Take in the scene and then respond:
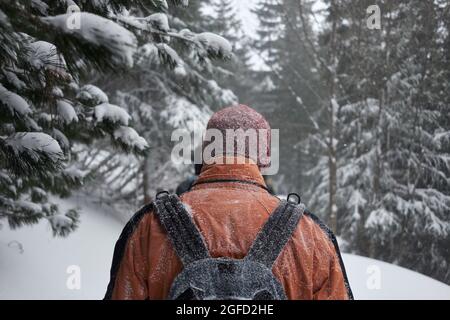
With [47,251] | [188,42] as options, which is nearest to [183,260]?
[188,42]

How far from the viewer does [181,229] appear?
164 cm

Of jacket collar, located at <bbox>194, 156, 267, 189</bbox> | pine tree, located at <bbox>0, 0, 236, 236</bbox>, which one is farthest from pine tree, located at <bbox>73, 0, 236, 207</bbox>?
jacket collar, located at <bbox>194, 156, 267, 189</bbox>

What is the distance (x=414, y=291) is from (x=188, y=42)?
5065mm

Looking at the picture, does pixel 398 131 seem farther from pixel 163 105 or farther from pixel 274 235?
pixel 274 235

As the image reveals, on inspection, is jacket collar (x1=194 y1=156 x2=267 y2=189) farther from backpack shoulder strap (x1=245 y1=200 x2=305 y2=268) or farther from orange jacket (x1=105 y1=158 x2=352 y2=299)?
backpack shoulder strap (x1=245 y1=200 x2=305 y2=268)

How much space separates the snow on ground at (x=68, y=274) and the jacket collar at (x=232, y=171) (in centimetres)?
466

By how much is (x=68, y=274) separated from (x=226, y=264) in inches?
243

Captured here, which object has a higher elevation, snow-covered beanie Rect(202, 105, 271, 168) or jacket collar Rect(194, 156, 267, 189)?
snow-covered beanie Rect(202, 105, 271, 168)

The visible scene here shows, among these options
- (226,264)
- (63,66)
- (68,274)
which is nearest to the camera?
(226,264)

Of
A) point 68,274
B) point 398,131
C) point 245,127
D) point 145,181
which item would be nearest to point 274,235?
point 245,127

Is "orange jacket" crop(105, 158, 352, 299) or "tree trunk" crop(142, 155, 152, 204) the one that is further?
"tree trunk" crop(142, 155, 152, 204)

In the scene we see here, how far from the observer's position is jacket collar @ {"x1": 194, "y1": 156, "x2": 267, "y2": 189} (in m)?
1.85
